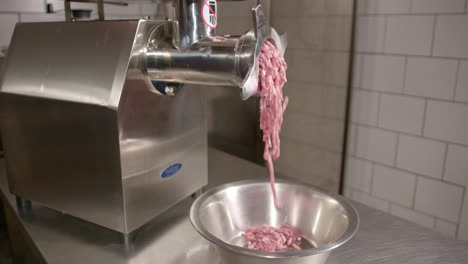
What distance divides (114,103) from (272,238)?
35 centimetres

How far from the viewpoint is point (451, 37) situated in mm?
1033

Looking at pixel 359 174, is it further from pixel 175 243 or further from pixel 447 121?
pixel 175 243

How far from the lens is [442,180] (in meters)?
1.12

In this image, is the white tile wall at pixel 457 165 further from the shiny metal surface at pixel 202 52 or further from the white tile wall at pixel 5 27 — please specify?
the white tile wall at pixel 5 27

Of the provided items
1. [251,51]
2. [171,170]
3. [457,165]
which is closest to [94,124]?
[171,170]

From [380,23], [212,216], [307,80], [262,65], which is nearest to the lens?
[262,65]

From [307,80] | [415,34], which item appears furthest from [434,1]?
[307,80]

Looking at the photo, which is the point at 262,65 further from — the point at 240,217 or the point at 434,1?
the point at 434,1

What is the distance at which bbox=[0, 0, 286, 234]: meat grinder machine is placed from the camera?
1.85 ft

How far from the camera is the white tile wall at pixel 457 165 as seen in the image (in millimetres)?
1068

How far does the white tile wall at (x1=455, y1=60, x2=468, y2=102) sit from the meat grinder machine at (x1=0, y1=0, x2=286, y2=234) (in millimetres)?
690

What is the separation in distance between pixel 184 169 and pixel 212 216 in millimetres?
127

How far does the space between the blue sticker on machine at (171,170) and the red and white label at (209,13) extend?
273mm

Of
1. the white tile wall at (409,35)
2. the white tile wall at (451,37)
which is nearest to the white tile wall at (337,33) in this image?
the white tile wall at (409,35)
